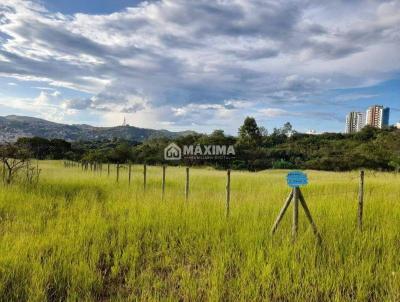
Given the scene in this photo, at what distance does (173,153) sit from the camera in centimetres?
7125

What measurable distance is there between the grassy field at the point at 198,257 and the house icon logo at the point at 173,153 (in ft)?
197

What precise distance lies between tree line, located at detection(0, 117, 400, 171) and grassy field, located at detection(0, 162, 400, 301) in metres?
39.1

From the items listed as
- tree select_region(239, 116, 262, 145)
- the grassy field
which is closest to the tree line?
tree select_region(239, 116, 262, 145)

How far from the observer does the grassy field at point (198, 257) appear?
4.73m

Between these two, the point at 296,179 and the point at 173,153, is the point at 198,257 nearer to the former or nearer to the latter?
the point at 296,179

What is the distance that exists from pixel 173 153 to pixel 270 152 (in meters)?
20.2

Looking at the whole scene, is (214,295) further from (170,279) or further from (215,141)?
(215,141)

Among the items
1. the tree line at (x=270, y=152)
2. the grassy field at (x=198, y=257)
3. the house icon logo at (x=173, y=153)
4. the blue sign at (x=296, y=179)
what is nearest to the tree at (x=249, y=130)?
the tree line at (x=270, y=152)

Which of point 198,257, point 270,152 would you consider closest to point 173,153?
point 270,152

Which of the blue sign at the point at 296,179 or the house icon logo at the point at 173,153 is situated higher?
the blue sign at the point at 296,179

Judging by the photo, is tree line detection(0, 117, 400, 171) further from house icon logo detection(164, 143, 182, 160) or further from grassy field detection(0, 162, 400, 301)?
grassy field detection(0, 162, 400, 301)

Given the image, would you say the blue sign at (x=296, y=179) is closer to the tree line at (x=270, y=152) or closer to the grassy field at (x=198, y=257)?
the grassy field at (x=198, y=257)

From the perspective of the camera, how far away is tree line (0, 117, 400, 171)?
53.7 m

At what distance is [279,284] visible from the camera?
4809mm
